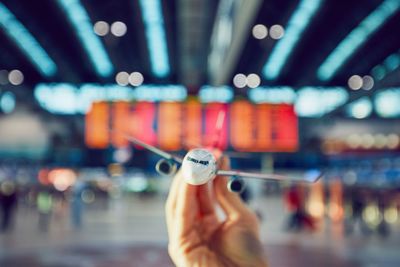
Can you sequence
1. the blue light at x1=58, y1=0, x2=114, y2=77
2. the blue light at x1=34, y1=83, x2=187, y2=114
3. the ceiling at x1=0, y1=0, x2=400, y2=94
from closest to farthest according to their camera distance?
the ceiling at x1=0, y1=0, x2=400, y2=94
the blue light at x1=58, y1=0, x2=114, y2=77
the blue light at x1=34, y1=83, x2=187, y2=114

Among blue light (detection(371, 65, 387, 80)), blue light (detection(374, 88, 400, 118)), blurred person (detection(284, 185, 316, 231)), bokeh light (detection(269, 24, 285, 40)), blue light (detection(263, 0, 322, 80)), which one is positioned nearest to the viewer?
blurred person (detection(284, 185, 316, 231))

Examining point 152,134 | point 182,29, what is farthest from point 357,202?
point 182,29

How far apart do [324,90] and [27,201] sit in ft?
86.8

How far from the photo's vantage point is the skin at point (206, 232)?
20.5ft

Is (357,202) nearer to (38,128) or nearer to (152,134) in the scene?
(152,134)

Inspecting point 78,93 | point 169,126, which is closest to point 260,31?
point 169,126

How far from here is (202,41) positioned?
1021 inches

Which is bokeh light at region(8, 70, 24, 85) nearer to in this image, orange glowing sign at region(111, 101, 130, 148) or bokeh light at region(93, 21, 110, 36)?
bokeh light at region(93, 21, 110, 36)

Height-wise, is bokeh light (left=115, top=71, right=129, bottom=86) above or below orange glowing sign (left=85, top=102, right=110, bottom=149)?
above

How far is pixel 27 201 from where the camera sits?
129 ft

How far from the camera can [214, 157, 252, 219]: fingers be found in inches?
267

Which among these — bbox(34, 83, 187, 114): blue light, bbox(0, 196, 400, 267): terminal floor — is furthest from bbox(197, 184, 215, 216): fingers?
bbox(34, 83, 187, 114): blue light

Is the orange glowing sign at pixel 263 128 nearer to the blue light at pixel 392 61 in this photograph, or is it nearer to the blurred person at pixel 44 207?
the blurred person at pixel 44 207

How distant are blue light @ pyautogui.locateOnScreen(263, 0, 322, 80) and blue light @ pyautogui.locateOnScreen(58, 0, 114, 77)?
36.8 feet
